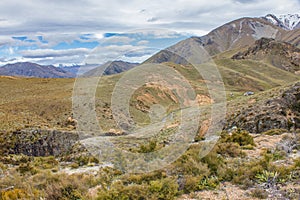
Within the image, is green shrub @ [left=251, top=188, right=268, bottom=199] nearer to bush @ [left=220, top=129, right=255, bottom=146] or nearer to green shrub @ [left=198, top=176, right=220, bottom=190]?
green shrub @ [left=198, top=176, right=220, bottom=190]

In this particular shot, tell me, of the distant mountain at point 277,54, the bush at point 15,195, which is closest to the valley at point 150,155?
the bush at point 15,195

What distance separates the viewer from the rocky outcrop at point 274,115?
2006 centimetres

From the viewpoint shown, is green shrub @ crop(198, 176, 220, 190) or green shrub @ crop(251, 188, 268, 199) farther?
green shrub @ crop(198, 176, 220, 190)

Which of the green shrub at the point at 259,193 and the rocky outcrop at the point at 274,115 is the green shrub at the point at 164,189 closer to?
the green shrub at the point at 259,193

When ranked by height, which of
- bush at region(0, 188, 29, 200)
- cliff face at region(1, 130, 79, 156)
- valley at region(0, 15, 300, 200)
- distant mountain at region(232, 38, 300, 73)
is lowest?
cliff face at region(1, 130, 79, 156)

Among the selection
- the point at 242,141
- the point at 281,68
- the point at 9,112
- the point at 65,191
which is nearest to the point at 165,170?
the point at 65,191

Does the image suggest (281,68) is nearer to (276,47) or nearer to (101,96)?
(276,47)

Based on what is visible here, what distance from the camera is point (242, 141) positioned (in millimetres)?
15602

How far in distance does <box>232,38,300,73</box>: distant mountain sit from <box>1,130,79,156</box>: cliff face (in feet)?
391

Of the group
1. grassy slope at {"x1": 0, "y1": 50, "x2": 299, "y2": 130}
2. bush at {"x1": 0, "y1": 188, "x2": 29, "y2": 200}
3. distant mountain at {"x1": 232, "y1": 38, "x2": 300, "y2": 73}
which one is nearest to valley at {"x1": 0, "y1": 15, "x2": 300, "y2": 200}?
bush at {"x1": 0, "y1": 188, "x2": 29, "y2": 200}

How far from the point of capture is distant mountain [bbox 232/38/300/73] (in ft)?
417

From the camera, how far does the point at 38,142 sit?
88.8 feet

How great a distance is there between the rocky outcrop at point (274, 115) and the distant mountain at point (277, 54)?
113 m

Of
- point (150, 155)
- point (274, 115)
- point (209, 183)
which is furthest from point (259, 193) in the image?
point (274, 115)
